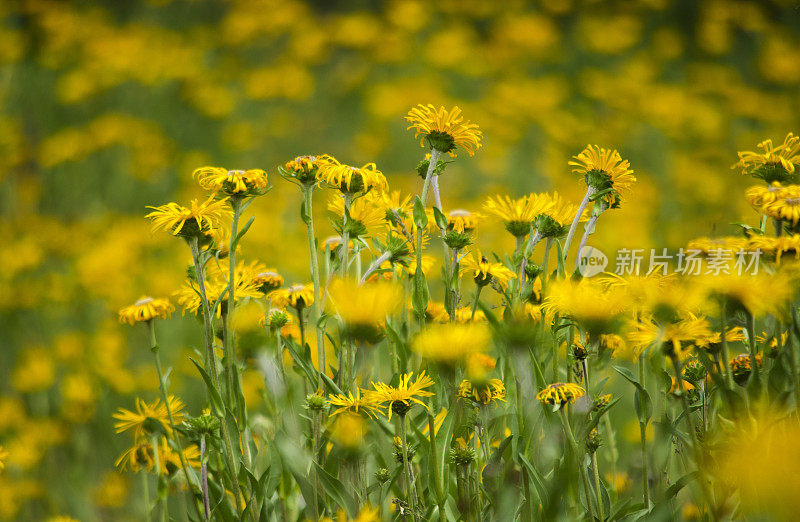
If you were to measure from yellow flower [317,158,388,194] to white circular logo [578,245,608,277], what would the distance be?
293 mm

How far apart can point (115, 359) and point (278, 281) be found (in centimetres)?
136

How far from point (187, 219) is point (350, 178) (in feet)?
0.71

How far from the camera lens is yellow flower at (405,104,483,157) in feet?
2.97

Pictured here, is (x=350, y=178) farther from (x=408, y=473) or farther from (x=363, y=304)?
(x=408, y=473)

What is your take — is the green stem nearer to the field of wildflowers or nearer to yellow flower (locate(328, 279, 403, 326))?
the field of wildflowers

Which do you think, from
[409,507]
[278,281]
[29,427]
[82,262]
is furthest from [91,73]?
[409,507]

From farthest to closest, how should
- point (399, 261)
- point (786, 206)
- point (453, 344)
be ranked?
point (399, 261), point (786, 206), point (453, 344)

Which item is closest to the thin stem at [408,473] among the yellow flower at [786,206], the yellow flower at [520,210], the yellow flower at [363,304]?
the yellow flower at [363,304]

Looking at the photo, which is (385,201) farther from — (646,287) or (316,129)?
(316,129)

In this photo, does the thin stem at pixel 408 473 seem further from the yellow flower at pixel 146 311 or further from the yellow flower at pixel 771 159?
the yellow flower at pixel 771 159

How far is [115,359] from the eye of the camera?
215 cm

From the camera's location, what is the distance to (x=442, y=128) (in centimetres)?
91

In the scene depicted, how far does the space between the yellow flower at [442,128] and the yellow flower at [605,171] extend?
147 millimetres

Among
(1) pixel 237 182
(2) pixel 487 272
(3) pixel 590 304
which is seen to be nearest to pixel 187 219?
(1) pixel 237 182
